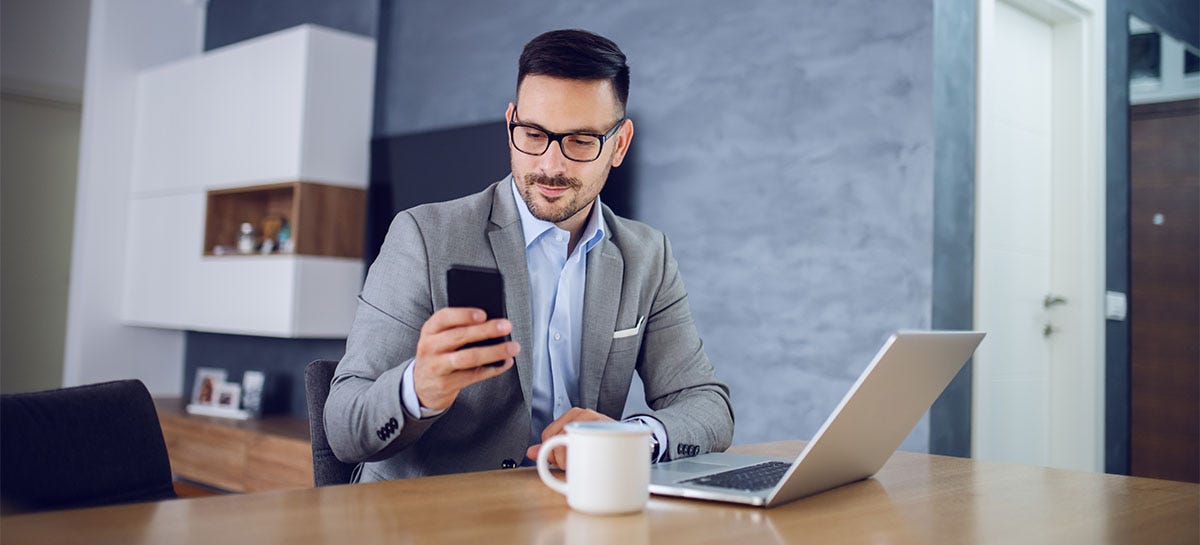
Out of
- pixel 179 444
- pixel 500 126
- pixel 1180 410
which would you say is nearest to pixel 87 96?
pixel 179 444

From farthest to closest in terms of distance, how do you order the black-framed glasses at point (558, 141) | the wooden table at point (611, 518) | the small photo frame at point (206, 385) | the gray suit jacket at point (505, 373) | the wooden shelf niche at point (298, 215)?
the small photo frame at point (206, 385) < the wooden shelf niche at point (298, 215) < the black-framed glasses at point (558, 141) < the gray suit jacket at point (505, 373) < the wooden table at point (611, 518)

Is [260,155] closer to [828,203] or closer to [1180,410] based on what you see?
[828,203]

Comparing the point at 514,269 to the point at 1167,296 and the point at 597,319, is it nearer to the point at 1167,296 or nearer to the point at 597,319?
the point at 597,319

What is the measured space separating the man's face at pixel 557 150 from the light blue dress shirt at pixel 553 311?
0.10 feet

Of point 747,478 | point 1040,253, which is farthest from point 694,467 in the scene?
point 1040,253

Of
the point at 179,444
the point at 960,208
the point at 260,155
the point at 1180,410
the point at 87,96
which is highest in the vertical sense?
the point at 87,96

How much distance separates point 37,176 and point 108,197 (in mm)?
1399

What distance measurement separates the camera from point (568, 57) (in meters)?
1.63

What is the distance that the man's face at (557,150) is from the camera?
160 centimetres

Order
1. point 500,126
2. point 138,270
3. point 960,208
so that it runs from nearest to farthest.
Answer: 1. point 960,208
2. point 500,126
3. point 138,270

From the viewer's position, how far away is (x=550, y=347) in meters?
1.63

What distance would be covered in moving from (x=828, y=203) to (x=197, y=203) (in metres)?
3.01

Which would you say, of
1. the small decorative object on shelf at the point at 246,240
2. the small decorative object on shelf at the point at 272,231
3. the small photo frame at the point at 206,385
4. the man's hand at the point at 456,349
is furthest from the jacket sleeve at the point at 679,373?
the small photo frame at the point at 206,385

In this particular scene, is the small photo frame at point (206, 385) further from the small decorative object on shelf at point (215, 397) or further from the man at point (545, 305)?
the man at point (545, 305)
